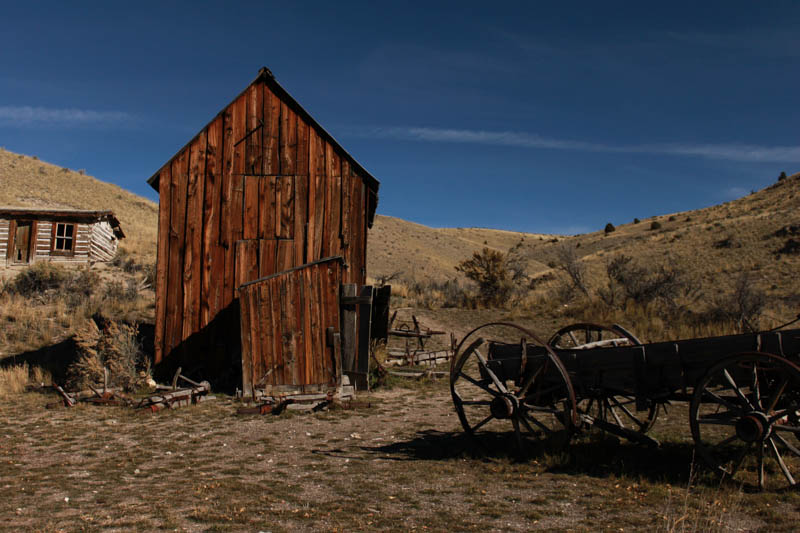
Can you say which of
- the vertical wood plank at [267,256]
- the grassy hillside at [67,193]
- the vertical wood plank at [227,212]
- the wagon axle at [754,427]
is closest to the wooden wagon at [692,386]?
the wagon axle at [754,427]

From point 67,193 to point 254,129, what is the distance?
1833 inches

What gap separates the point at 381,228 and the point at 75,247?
186 feet

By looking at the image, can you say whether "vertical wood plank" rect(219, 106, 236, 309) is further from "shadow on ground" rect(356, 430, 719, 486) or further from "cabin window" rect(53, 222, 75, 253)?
"cabin window" rect(53, 222, 75, 253)

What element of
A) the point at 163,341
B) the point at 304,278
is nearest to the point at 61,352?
the point at 163,341

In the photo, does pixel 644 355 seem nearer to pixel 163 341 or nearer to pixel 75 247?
pixel 163 341

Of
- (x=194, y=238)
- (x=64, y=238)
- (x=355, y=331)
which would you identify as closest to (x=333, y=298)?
(x=355, y=331)

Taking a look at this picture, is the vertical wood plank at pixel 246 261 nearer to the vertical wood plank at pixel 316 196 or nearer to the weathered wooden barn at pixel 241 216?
the weathered wooden barn at pixel 241 216

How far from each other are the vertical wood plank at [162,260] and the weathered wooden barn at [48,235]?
1899cm

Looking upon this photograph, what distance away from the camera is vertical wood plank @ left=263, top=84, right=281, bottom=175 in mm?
13750

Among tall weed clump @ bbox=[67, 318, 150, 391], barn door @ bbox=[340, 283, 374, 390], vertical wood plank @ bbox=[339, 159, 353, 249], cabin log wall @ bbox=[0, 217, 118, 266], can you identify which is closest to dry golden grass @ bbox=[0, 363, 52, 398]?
tall weed clump @ bbox=[67, 318, 150, 391]

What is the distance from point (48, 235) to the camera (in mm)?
29641

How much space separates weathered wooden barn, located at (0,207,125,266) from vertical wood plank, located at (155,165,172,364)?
1899 centimetres

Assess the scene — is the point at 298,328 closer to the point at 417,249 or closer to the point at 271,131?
the point at 271,131

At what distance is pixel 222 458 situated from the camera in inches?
299
